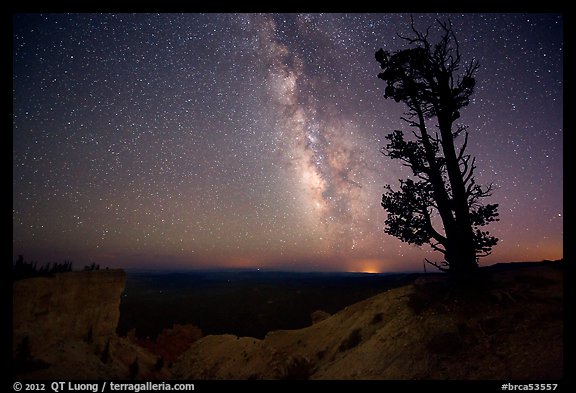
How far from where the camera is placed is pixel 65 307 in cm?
1805

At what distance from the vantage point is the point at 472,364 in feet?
28.9

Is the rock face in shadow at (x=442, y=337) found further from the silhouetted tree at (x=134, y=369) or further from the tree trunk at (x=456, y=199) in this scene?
the silhouetted tree at (x=134, y=369)

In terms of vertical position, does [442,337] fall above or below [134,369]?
above

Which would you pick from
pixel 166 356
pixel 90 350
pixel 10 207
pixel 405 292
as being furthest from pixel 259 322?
pixel 10 207

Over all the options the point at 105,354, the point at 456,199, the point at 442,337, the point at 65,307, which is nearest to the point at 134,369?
the point at 105,354

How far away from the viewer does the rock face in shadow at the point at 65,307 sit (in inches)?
620

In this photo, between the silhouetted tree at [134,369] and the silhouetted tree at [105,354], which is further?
the silhouetted tree at [134,369]

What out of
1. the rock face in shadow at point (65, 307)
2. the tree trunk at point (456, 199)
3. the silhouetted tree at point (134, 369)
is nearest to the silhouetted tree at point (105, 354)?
the rock face in shadow at point (65, 307)

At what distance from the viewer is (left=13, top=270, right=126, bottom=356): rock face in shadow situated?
51.7 feet

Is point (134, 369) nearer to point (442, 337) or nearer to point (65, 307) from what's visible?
point (65, 307)

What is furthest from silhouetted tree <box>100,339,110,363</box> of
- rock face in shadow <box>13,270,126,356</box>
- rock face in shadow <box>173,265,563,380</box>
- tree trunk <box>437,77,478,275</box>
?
tree trunk <box>437,77,478,275</box>

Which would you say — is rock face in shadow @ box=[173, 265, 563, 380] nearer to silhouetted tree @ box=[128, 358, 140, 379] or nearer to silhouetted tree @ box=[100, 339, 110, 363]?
silhouetted tree @ box=[128, 358, 140, 379]

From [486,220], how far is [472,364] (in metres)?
8.35

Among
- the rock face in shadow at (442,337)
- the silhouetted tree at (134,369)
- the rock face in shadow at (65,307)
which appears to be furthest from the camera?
the silhouetted tree at (134,369)
